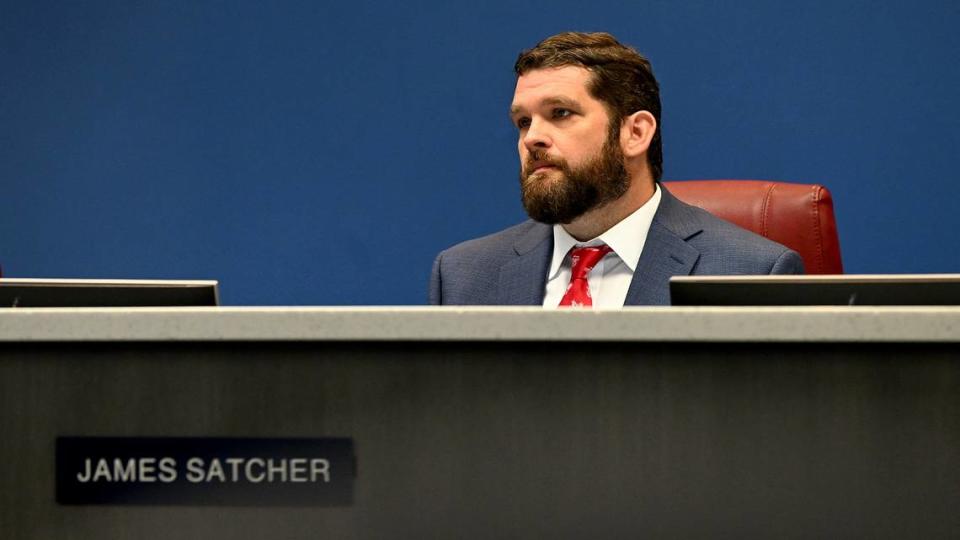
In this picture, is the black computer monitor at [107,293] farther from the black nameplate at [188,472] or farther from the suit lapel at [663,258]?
the suit lapel at [663,258]

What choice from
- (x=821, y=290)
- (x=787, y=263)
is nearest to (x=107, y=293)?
(x=821, y=290)

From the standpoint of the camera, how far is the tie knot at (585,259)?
175 centimetres

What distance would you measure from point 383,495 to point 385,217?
6.38ft

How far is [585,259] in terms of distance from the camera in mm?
1767

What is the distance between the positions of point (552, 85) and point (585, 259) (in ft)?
1.20

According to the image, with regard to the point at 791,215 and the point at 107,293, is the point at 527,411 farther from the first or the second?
the point at 791,215

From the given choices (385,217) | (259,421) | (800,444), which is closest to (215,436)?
(259,421)

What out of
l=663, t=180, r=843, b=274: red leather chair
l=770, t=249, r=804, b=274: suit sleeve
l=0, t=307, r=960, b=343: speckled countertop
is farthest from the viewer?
l=663, t=180, r=843, b=274: red leather chair

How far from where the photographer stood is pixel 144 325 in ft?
2.05

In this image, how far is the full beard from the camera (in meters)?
1.83

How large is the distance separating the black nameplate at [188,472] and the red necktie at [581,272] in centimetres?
110

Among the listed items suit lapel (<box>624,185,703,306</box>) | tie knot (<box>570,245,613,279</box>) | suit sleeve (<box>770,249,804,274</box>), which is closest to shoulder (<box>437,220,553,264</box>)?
tie knot (<box>570,245,613,279</box>)

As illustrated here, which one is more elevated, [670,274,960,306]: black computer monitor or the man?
the man

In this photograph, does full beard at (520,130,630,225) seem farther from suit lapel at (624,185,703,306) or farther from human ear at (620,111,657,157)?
suit lapel at (624,185,703,306)
